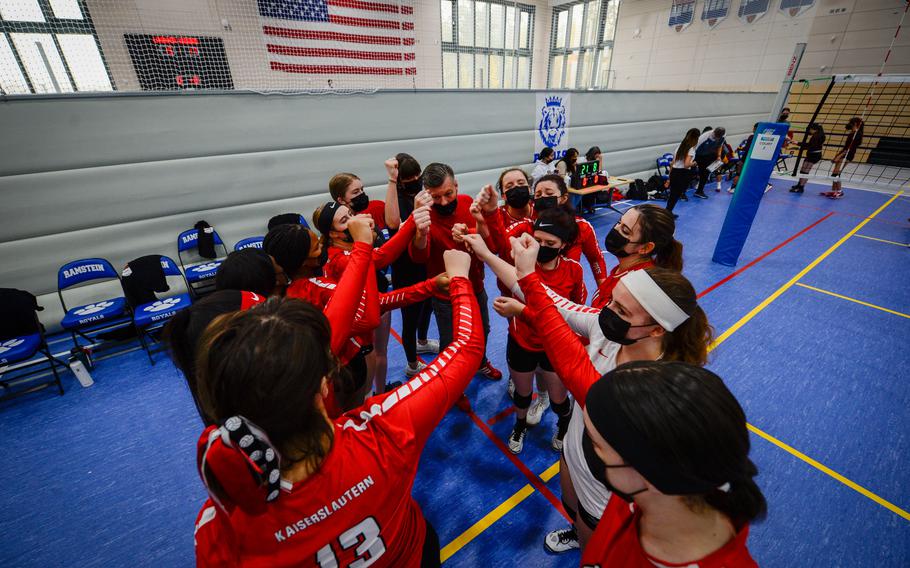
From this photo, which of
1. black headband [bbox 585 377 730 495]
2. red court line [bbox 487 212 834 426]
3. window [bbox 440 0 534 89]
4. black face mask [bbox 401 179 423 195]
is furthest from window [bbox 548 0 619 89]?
black headband [bbox 585 377 730 495]

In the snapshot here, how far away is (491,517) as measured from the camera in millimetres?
2508

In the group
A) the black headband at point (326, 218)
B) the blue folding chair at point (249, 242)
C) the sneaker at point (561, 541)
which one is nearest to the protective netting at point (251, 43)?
the blue folding chair at point (249, 242)

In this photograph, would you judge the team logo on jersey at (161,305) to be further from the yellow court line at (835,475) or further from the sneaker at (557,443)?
the yellow court line at (835,475)

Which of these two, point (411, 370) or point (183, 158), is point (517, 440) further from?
point (183, 158)

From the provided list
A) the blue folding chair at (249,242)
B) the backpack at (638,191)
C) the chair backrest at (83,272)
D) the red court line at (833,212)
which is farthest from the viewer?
the backpack at (638,191)

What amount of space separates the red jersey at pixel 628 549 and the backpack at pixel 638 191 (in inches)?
412

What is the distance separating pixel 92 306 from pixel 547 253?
540 centimetres

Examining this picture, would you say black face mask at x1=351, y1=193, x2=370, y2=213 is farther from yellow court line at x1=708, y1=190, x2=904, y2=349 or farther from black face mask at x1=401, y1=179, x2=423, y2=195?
yellow court line at x1=708, y1=190, x2=904, y2=349

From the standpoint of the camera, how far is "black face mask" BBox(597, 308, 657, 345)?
1583 mm

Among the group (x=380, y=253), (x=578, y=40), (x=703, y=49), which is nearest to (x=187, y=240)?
(x=380, y=253)

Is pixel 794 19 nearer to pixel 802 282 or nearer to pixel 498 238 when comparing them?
pixel 802 282

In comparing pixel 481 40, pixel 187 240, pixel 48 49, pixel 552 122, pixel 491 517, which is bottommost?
pixel 491 517

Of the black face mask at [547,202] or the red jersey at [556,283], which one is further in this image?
the black face mask at [547,202]

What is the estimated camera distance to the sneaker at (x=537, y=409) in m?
3.19
